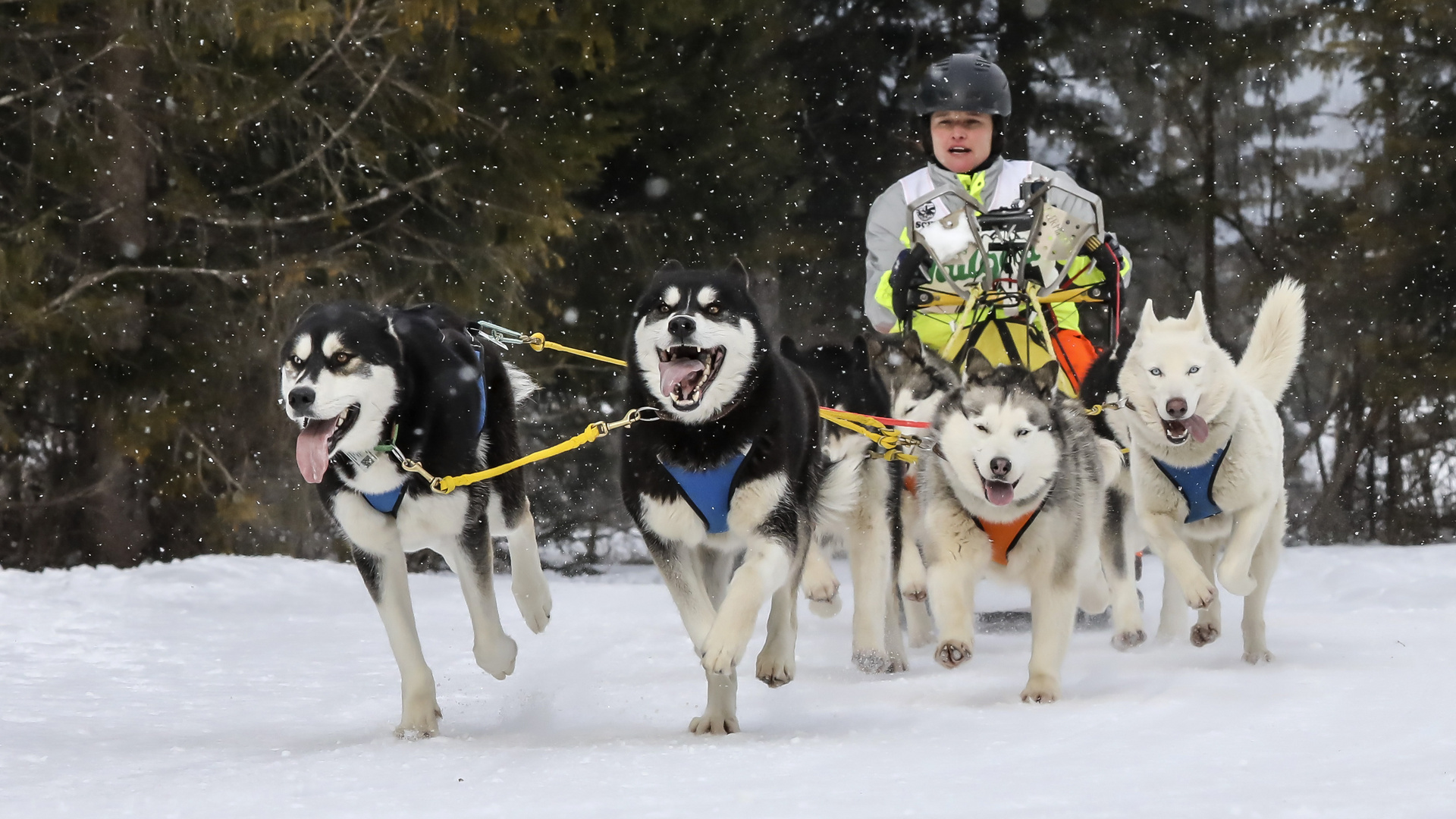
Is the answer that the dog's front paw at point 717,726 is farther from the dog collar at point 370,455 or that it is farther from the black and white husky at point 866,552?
the dog collar at point 370,455

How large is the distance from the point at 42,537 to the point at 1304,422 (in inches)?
412

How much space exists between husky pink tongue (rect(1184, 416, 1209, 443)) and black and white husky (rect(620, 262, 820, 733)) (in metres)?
1.56

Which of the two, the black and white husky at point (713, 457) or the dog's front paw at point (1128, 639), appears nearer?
the black and white husky at point (713, 457)

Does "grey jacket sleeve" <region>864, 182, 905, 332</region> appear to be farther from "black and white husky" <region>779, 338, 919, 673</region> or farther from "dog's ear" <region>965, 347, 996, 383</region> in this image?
"dog's ear" <region>965, 347, 996, 383</region>

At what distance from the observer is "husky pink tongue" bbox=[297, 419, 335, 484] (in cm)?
369

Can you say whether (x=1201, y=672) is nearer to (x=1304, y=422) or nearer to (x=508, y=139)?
(x=508, y=139)

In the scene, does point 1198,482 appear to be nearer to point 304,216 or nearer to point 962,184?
point 962,184

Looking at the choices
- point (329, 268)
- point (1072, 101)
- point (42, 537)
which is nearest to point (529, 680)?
point (329, 268)

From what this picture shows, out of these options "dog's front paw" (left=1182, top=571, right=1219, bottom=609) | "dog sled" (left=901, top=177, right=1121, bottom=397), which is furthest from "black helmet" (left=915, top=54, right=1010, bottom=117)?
"dog's front paw" (left=1182, top=571, right=1219, bottom=609)

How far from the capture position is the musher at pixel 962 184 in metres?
5.93

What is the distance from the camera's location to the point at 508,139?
9.49 meters

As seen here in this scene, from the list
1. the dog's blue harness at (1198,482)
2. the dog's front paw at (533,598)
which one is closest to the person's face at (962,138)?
the dog's blue harness at (1198,482)

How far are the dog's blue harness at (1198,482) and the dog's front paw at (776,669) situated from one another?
1697mm

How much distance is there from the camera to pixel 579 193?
11.0 metres
